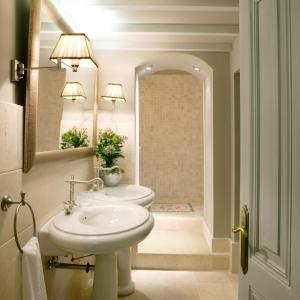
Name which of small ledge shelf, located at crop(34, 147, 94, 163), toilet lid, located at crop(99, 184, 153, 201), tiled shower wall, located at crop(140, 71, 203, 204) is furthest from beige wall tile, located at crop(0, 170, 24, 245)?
tiled shower wall, located at crop(140, 71, 203, 204)

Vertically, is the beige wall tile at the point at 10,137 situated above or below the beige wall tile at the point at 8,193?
above

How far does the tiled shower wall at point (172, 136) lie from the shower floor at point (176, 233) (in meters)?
0.58

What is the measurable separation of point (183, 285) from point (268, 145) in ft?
6.90

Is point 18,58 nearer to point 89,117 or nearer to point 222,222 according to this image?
point 89,117

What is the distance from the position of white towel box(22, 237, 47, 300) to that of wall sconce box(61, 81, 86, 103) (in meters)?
1.16

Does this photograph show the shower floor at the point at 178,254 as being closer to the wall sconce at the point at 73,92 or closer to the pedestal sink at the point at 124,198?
the pedestal sink at the point at 124,198

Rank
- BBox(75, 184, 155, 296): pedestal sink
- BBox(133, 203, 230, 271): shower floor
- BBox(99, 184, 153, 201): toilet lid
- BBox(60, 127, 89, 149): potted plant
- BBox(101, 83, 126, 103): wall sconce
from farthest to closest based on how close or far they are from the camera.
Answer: BBox(133, 203, 230, 271): shower floor < BBox(101, 83, 126, 103): wall sconce < BBox(99, 184, 153, 201): toilet lid < BBox(75, 184, 155, 296): pedestal sink < BBox(60, 127, 89, 149): potted plant

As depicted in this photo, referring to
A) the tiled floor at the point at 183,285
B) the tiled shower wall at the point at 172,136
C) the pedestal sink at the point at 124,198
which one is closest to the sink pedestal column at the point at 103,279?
the pedestal sink at the point at 124,198

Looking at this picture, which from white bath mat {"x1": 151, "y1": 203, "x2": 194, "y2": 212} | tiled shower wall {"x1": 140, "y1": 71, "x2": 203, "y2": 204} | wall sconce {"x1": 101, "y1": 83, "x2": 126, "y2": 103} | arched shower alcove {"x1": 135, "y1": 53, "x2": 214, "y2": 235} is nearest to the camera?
wall sconce {"x1": 101, "y1": 83, "x2": 126, "y2": 103}

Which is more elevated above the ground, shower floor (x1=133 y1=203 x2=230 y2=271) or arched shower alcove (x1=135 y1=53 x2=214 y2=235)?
arched shower alcove (x1=135 y1=53 x2=214 y2=235)

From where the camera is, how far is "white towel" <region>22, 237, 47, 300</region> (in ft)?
3.47

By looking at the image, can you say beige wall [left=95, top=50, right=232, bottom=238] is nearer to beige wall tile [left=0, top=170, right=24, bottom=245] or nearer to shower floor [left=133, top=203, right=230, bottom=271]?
shower floor [left=133, top=203, right=230, bottom=271]

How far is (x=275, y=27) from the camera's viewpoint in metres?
0.91

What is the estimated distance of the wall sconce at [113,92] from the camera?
2773 millimetres
